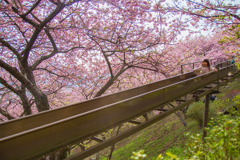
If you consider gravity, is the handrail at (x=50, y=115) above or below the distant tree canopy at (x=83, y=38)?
below

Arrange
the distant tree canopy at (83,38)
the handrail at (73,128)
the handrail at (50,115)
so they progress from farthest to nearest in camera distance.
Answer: the distant tree canopy at (83,38) < the handrail at (50,115) < the handrail at (73,128)

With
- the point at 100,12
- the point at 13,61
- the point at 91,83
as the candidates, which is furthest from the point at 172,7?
the point at 13,61

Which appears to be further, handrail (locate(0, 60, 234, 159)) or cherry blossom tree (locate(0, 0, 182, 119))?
cherry blossom tree (locate(0, 0, 182, 119))

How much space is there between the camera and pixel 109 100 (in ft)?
13.3

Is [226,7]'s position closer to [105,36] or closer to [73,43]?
[105,36]

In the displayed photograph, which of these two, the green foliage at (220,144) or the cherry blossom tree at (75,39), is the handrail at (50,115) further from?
the green foliage at (220,144)

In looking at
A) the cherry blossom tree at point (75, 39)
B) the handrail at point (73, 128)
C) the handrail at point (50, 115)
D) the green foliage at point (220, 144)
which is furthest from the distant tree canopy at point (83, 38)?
the green foliage at point (220, 144)

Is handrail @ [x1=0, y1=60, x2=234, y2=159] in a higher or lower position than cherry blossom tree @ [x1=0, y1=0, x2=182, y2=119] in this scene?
lower

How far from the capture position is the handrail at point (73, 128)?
162cm

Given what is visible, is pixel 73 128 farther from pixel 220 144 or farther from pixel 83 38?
pixel 83 38

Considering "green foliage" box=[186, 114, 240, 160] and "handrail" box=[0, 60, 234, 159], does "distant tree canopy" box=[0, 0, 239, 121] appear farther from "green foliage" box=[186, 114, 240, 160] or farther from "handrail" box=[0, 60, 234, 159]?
"green foliage" box=[186, 114, 240, 160]

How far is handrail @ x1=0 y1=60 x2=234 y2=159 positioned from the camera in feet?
5.31

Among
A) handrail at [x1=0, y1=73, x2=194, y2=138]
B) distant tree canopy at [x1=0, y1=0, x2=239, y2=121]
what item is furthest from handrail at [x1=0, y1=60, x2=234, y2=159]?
distant tree canopy at [x1=0, y1=0, x2=239, y2=121]

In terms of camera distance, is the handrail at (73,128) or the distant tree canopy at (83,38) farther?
the distant tree canopy at (83,38)
